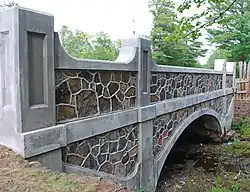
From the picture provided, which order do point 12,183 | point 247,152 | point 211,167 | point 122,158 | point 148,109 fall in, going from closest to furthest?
point 12,183 < point 122,158 < point 148,109 < point 211,167 < point 247,152

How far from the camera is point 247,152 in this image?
324 inches

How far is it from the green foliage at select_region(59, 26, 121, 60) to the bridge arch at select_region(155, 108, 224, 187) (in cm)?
276

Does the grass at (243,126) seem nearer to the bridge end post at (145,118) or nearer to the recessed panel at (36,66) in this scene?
the bridge end post at (145,118)

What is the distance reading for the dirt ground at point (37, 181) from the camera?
74.5 inches

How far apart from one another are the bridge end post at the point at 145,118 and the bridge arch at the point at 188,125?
35cm

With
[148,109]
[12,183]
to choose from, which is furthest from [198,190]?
Result: [12,183]

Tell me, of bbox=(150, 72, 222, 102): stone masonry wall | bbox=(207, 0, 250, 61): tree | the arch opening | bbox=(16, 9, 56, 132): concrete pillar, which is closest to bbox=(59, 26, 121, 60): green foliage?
bbox=(150, 72, 222, 102): stone masonry wall

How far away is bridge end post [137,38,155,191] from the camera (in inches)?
164

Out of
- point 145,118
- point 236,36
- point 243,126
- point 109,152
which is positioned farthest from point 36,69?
point 236,36

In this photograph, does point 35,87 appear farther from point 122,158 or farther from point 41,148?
point 122,158

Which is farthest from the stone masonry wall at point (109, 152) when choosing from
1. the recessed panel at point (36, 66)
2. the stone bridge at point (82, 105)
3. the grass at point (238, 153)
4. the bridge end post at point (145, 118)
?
the grass at point (238, 153)

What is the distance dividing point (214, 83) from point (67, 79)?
6486 mm

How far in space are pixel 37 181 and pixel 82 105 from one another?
4.06 feet

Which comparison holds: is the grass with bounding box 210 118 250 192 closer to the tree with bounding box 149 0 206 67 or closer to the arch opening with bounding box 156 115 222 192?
the arch opening with bounding box 156 115 222 192
